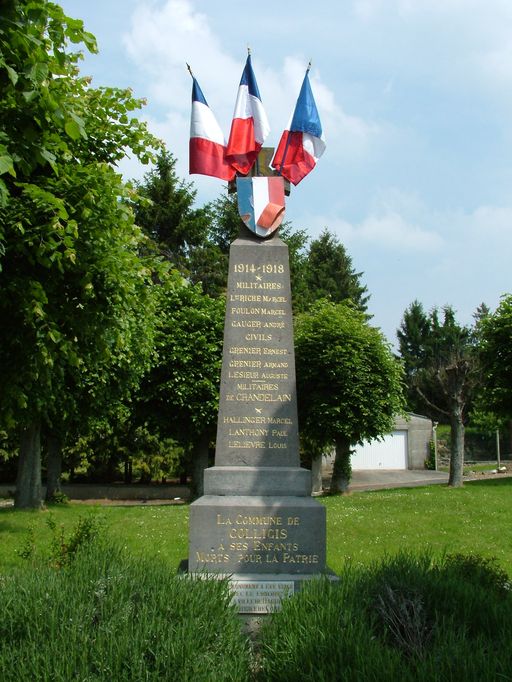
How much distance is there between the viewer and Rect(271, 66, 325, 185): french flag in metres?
8.93

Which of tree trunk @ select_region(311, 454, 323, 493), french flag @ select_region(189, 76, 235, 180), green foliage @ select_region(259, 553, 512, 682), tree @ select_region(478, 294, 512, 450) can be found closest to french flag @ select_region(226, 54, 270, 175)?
french flag @ select_region(189, 76, 235, 180)

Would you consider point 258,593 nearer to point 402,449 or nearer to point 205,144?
Result: point 205,144

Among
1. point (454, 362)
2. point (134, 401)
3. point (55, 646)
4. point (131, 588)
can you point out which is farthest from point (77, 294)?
point (454, 362)

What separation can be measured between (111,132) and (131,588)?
8065 mm

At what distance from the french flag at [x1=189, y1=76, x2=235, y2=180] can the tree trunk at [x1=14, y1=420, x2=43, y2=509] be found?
10686mm

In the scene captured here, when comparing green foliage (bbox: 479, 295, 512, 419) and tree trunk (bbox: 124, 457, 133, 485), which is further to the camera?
tree trunk (bbox: 124, 457, 133, 485)

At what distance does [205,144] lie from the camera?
8609 millimetres

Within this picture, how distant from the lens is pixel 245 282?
26.5 ft

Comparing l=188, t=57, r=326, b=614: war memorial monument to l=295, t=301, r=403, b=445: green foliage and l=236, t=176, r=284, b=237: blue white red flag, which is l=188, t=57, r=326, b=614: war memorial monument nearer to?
l=236, t=176, r=284, b=237: blue white red flag

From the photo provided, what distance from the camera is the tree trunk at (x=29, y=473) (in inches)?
680

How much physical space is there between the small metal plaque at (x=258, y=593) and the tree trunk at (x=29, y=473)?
38.5ft

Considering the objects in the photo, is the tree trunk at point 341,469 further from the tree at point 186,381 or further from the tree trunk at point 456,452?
the tree at point 186,381

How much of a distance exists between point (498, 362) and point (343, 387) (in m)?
6.06

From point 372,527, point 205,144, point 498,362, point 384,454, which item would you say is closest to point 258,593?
point 205,144
